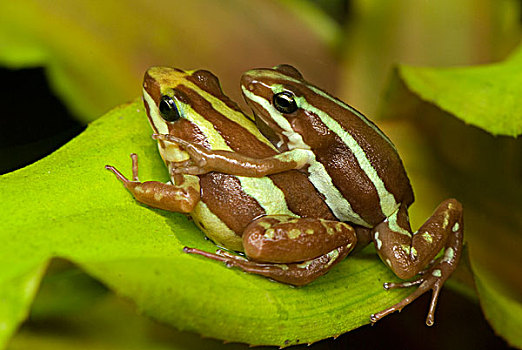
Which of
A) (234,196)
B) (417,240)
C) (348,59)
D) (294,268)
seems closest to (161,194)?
(234,196)

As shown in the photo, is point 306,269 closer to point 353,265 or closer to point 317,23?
point 353,265

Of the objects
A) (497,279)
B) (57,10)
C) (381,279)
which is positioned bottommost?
(497,279)

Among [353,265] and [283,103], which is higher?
Result: [283,103]

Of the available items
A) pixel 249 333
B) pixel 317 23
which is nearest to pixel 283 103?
pixel 249 333

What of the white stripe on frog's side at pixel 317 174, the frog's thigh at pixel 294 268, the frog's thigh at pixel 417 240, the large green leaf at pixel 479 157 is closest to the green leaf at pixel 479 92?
the large green leaf at pixel 479 157

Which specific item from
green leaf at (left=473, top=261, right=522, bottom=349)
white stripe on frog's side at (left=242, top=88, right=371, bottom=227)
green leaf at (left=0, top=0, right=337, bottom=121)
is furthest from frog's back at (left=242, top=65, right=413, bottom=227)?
green leaf at (left=0, top=0, right=337, bottom=121)

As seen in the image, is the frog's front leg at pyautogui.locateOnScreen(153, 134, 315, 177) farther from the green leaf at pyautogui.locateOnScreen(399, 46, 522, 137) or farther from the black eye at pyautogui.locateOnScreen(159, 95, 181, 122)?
the green leaf at pyautogui.locateOnScreen(399, 46, 522, 137)
